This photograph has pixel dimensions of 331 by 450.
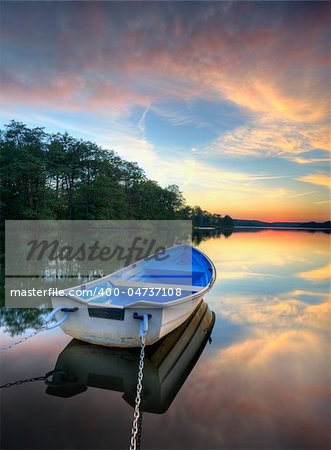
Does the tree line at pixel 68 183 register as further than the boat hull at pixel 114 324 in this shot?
Yes

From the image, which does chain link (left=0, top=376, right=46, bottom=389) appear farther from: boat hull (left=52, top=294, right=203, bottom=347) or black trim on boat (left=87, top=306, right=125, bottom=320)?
black trim on boat (left=87, top=306, right=125, bottom=320)

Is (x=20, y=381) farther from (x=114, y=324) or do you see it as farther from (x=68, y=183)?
(x=68, y=183)

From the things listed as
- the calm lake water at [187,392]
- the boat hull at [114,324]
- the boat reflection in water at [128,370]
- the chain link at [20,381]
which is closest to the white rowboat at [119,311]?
Answer: the boat hull at [114,324]

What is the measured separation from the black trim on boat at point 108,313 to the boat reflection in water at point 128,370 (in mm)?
694

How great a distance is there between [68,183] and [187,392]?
3424 centimetres

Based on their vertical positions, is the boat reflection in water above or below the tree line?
below

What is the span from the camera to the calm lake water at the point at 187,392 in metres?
3.04

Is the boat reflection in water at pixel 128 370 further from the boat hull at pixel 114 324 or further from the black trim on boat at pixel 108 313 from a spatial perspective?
the black trim on boat at pixel 108 313

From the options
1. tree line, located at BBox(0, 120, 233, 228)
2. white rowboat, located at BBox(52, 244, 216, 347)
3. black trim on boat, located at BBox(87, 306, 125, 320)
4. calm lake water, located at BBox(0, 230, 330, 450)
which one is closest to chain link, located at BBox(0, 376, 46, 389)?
calm lake water, located at BBox(0, 230, 330, 450)

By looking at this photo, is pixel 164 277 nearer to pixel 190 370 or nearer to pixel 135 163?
pixel 190 370

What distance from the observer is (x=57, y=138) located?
3409 centimetres

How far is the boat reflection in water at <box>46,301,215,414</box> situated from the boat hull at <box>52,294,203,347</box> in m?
0.22

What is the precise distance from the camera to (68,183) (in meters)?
35.2

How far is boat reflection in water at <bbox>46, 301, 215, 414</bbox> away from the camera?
3732mm
